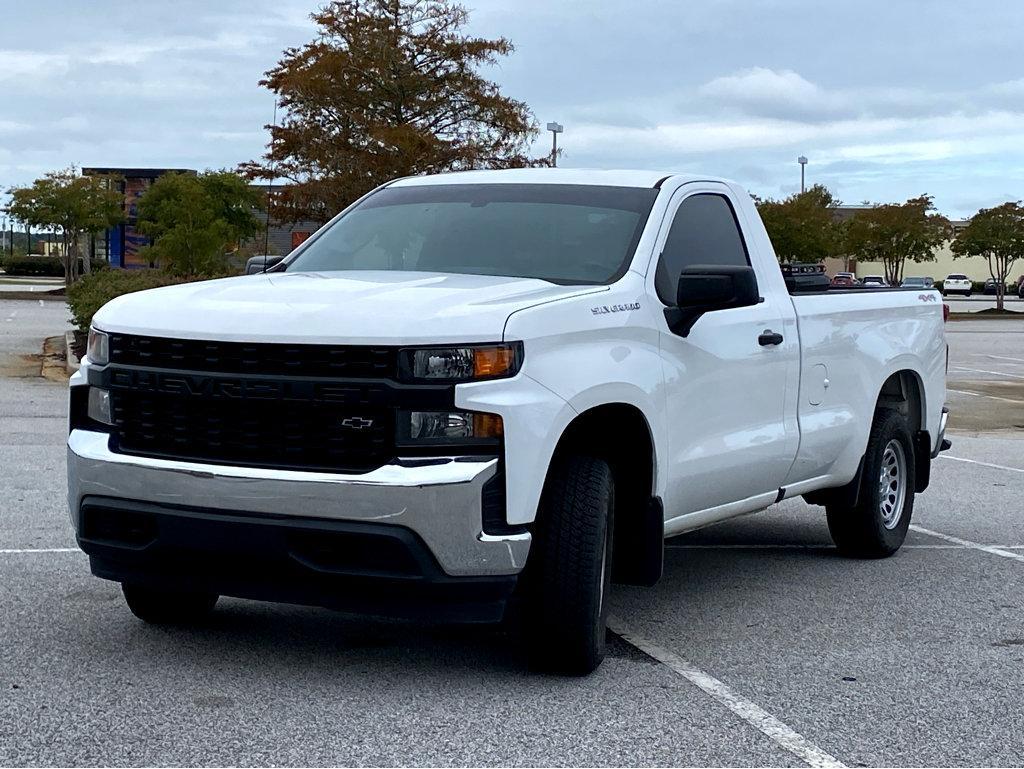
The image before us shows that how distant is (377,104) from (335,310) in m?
31.9

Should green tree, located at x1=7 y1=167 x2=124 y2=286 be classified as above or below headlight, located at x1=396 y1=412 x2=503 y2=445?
above

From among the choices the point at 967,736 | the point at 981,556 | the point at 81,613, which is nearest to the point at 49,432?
the point at 81,613

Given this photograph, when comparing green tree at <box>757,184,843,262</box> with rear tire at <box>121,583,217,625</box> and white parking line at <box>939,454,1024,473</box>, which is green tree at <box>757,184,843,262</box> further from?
rear tire at <box>121,583,217,625</box>

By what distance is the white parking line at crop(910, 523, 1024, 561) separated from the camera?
27.7ft

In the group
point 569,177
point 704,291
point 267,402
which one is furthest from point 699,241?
point 267,402

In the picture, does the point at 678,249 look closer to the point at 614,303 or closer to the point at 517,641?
the point at 614,303

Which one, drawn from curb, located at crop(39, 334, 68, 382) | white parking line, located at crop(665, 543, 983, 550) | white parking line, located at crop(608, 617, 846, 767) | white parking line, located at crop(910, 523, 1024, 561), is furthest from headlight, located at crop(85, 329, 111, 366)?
curb, located at crop(39, 334, 68, 382)

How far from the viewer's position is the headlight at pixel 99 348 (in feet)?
17.9

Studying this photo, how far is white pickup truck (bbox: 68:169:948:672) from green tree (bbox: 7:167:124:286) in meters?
50.9

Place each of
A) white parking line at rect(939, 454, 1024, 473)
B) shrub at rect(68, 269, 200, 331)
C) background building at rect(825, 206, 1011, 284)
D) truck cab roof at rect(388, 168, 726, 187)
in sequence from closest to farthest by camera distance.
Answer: truck cab roof at rect(388, 168, 726, 187), white parking line at rect(939, 454, 1024, 473), shrub at rect(68, 269, 200, 331), background building at rect(825, 206, 1011, 284)

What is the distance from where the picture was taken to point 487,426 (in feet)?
16.3

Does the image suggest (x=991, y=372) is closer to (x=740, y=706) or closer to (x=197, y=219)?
(x=740, y=706)

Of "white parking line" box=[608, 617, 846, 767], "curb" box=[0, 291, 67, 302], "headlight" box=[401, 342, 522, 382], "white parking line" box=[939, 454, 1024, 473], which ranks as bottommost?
"white parking line" box=[939, 454, 1024, 473]

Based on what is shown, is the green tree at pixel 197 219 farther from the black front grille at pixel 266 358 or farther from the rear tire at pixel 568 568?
the rear tire at pixel 568 568
